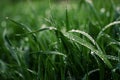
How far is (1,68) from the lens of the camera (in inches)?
96.0

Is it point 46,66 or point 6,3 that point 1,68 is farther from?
point 6,3

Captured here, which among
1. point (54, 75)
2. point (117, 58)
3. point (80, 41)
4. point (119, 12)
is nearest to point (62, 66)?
point (54, 75)

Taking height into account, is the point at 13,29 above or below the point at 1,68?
above

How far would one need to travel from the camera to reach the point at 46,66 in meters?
2.09

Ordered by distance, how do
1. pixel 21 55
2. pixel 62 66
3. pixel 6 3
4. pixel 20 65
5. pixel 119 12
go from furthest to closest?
pixel 6 3 → pixel 119 12 → pixel 21 55 → pixel 20 65 → pixel 62 66

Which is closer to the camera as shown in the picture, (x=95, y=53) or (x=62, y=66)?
(x=95, y=53)

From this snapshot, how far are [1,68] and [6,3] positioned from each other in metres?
4.42

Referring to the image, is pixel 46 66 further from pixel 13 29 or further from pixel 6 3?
pixel 6 3

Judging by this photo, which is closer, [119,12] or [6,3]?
[119,12]

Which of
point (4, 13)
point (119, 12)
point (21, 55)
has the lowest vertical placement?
point (21, 55)

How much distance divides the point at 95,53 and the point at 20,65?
2.07 feet

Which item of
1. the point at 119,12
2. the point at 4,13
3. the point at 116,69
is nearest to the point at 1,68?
the point at 116,69

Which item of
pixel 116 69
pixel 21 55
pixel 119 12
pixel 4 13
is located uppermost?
pixel 4 13

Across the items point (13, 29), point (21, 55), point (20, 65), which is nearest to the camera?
point (20, 65)
